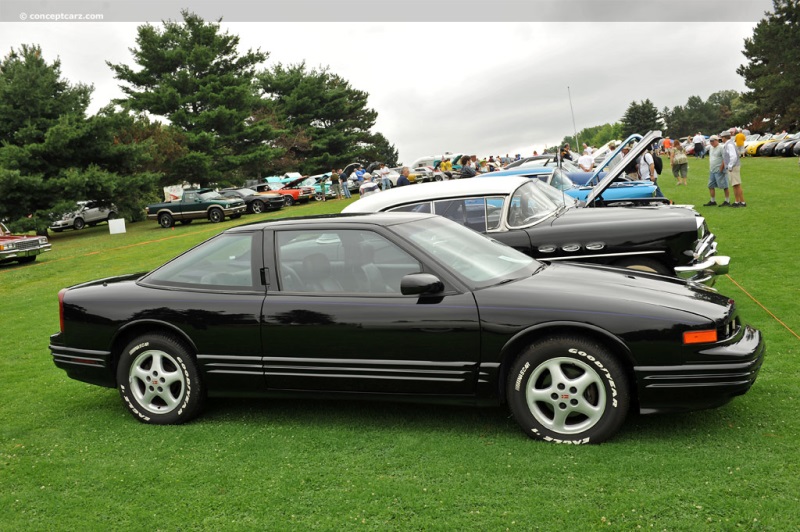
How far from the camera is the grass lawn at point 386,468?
3.26 meters

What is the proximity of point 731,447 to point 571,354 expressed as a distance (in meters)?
1.02

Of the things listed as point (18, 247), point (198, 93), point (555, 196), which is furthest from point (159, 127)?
point (555, 196)

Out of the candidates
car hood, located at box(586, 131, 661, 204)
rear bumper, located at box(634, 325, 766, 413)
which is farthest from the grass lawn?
car hood, located at box(586, 131, 661, 204)

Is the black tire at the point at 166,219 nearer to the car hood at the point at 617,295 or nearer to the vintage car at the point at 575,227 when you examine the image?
the vintage car at the point at 575,227

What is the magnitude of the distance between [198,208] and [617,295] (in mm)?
28484

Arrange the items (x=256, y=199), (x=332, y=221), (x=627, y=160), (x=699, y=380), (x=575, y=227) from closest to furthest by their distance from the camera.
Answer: (x=699, y=380), (x=332, y=221), (x=575, y=227), (x=627, y=160), (x=256, y=199)

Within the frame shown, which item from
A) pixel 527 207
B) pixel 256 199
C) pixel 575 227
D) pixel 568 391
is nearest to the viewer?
pixel 568 391

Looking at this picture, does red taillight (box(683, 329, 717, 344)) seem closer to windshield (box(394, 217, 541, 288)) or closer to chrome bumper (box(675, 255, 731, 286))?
windshield (box(394, 217, 541, 288))

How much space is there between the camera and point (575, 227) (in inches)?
272

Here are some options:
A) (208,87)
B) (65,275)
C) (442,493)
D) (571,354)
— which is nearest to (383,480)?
(442,493)

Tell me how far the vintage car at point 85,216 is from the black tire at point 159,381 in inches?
1379

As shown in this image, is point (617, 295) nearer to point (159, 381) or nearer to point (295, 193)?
point (159, 381)

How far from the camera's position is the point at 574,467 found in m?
3.68

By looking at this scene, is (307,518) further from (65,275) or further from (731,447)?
(65,275)
